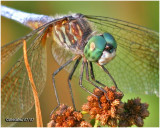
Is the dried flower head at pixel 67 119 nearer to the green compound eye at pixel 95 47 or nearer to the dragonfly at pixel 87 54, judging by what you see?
the dragonfly at pixel 87 54

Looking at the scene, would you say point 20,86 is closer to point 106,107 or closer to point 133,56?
point 106,107

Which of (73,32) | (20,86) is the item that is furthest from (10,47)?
(73,32)

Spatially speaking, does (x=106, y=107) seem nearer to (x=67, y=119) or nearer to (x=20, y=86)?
(x=67, y=119)

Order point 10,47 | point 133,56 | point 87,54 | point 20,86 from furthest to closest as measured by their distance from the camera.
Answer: point 133,56
point 20,86
point 87,54
point 10,47

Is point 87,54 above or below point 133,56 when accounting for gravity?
above

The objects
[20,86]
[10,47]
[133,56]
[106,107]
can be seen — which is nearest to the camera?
[106,107]

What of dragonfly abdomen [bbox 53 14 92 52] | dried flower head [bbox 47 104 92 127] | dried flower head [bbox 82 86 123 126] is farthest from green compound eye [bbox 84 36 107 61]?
dried flower head [bbox 47 104 92 127]

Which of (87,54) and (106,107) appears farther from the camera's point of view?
(87,54)
